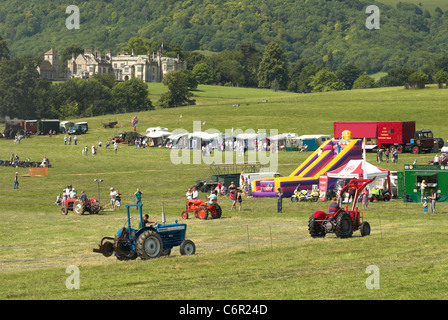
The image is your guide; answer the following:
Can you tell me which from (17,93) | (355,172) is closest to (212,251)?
(355,172)

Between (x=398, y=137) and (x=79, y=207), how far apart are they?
3593 centimetres

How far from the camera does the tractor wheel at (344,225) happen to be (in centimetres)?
2314

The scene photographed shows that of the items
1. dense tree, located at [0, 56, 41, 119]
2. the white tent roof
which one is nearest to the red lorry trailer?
the white tent roof

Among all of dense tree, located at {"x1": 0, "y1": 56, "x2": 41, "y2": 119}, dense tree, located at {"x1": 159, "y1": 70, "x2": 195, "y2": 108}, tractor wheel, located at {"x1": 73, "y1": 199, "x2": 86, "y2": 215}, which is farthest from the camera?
dense tree, located at {"x1": 159, "y1": 70, "x2": 195, "y2": 108}

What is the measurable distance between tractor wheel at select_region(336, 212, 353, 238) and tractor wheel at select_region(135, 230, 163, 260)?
Result: 620cm

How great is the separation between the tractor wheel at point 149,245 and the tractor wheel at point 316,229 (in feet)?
18.6

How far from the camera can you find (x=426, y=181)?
35.4 m

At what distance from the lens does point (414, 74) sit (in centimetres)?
13062

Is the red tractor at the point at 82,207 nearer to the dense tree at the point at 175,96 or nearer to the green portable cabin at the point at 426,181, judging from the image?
the green portable cabin at the point at 426,181

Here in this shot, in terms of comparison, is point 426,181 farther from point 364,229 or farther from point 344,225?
point 344,225

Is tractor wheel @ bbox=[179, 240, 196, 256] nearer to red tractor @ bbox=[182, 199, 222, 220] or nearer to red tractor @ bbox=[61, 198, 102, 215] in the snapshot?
red tractor @ bbox=[182, 199, 222, 220]

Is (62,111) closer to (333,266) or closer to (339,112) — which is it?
(339,112)

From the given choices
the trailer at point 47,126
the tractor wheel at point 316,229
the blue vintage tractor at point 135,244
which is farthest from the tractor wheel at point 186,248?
the trailer at point 47,126

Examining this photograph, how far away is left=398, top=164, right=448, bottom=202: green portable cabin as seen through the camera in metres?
35.1
